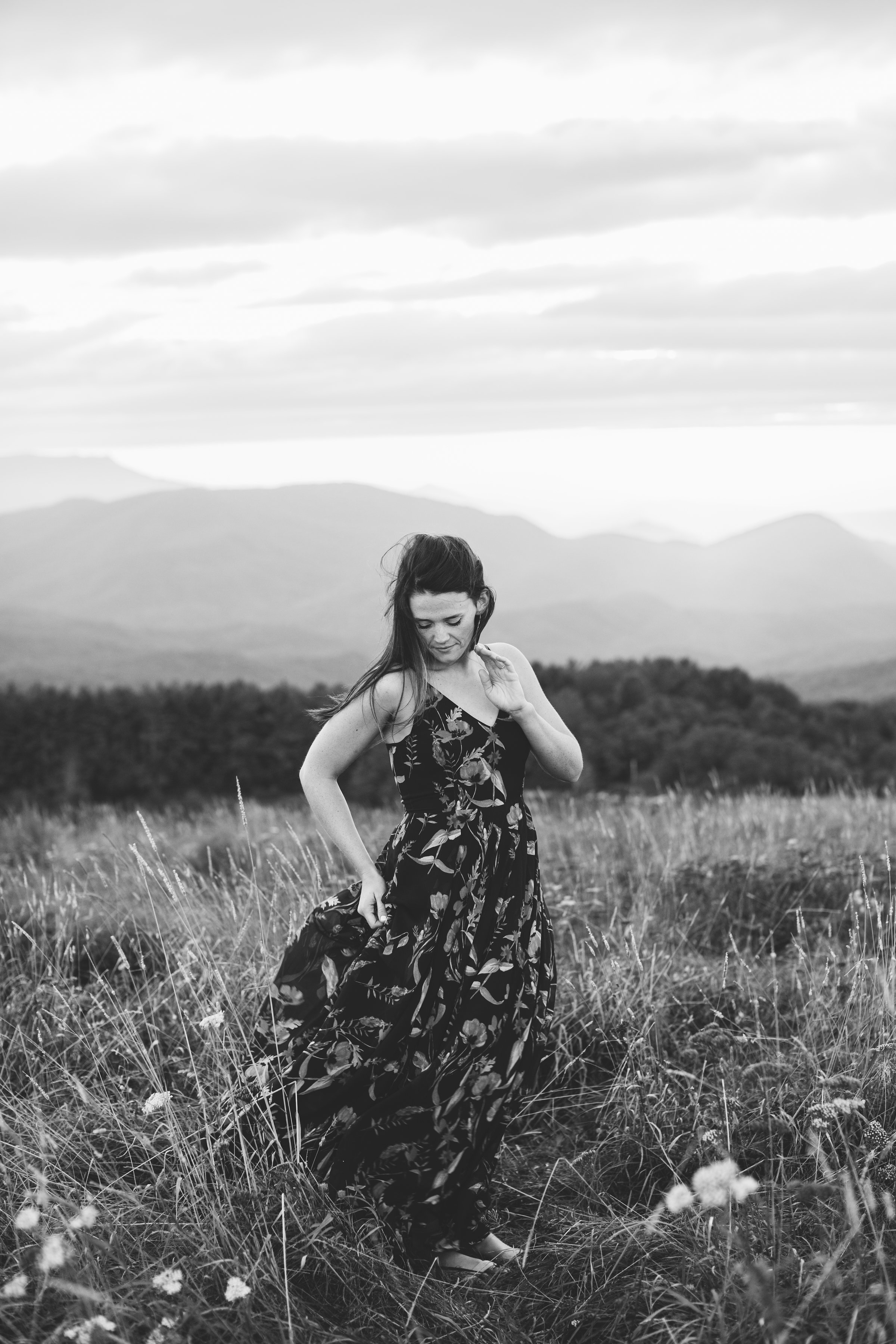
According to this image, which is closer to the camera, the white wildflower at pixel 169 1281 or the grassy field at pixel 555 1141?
the white wildflower at pixel 169 1281

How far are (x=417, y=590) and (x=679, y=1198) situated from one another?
191 cm

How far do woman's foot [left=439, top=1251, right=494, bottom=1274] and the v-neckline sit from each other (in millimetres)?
1580

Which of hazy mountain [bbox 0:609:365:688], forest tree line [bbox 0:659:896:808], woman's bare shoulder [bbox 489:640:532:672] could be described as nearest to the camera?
woman's bare shoulder [bbox 489:640:532:672]

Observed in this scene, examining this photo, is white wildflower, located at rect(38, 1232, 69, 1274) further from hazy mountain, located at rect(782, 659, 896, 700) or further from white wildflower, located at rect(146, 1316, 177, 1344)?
hazy mountain, located at rect(782, 659, 896, 700)

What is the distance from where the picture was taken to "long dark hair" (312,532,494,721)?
11.6 ft

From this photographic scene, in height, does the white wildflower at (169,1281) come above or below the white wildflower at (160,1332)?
above

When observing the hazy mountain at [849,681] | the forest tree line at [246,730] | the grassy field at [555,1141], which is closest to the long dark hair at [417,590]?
the grassy field at [555,1141]

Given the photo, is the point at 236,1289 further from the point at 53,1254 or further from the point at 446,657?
the point at 446,657

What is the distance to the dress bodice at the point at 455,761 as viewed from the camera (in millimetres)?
3596

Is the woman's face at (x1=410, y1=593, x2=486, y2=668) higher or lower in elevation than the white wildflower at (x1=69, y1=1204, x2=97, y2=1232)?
higher

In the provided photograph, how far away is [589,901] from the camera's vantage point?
5.86 m

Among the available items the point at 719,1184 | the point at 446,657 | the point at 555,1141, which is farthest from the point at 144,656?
the point at 719,1184

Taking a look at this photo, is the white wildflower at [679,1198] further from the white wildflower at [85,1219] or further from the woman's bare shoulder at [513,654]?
the woman's bare shoulder at [513,654]

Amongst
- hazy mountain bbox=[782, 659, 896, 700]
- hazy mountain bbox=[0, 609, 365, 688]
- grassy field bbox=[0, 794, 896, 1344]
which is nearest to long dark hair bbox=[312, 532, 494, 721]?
grassy field bbox=[0, 794, 896, 1344]
